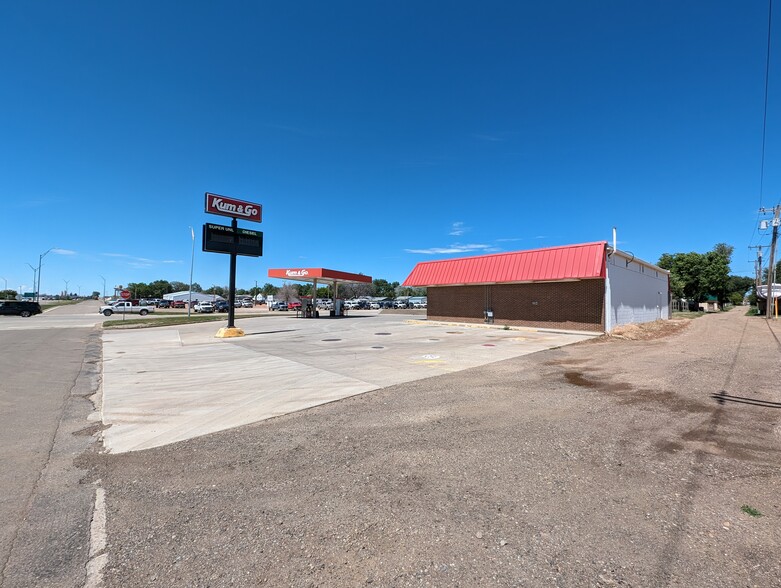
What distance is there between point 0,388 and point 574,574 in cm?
1120

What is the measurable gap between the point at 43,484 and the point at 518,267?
23395 mm

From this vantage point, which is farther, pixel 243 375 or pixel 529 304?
pixel 529 304

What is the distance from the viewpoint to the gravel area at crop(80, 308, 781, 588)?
2.57 metres

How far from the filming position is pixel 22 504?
3.51 m

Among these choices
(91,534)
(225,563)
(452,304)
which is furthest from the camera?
(452,304)

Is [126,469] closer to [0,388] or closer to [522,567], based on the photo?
[522,567]

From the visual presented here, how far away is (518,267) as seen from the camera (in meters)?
23.9

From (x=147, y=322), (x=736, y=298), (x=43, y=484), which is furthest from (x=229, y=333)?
(x=736, y=298)

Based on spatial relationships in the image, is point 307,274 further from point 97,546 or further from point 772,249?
point 772,249

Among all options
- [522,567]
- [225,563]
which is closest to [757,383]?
[522,567]

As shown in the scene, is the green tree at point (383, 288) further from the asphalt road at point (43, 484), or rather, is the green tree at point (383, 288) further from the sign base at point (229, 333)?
the asphalt road at point (43, 484)

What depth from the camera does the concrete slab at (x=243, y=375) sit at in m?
6.08

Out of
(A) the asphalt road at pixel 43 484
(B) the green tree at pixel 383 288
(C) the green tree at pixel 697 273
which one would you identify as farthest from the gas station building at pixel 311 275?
(B) the green tree at pixel 383 288

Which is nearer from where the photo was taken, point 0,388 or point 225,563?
point 225,563
